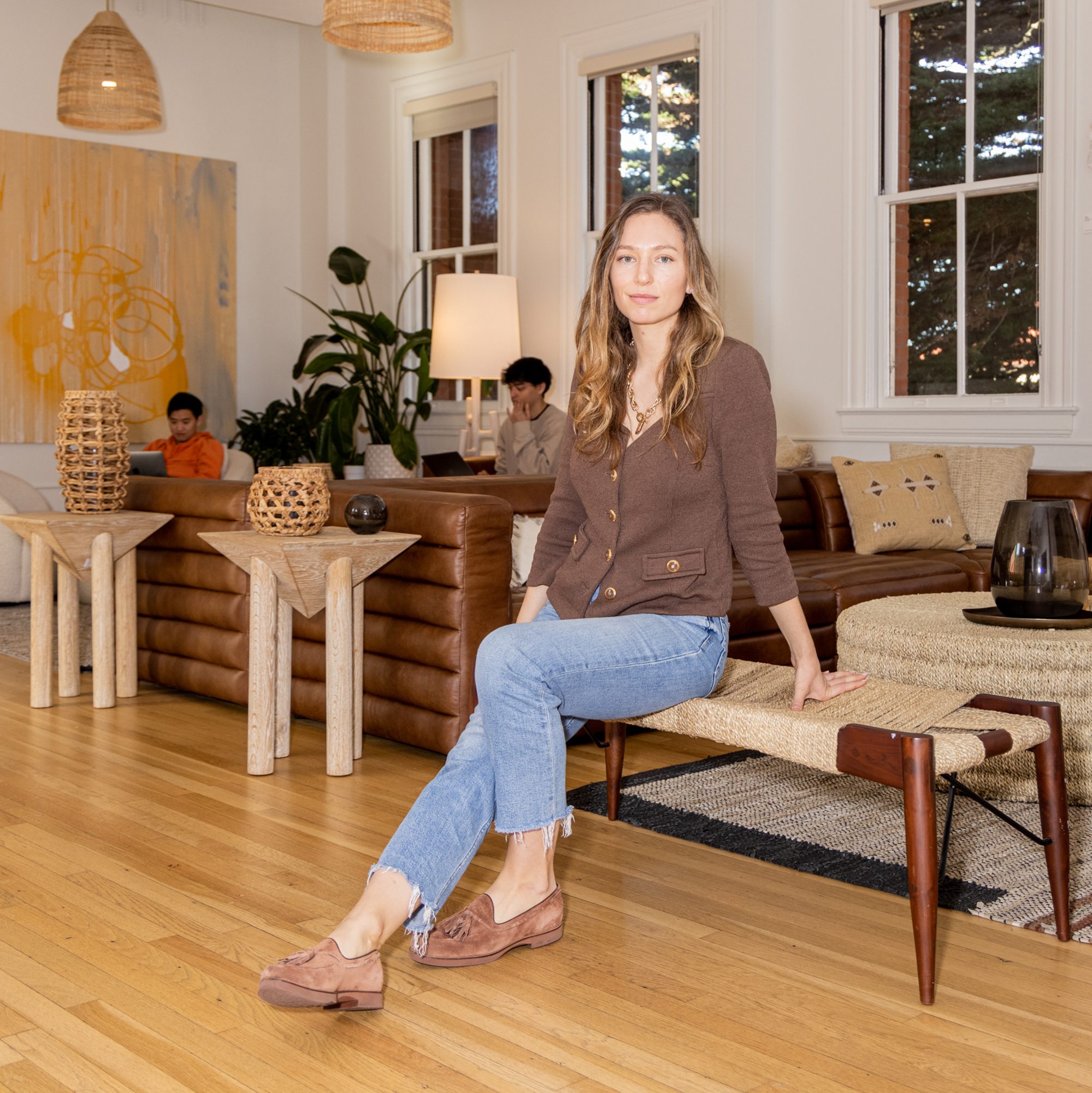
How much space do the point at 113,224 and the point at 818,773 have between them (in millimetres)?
6004

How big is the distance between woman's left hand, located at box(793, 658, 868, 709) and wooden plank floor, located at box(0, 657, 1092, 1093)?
16.1 inches

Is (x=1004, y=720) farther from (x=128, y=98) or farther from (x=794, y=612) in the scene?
(x=128, y=98)

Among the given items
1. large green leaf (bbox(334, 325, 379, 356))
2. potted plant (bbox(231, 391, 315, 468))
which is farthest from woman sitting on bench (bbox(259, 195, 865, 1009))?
potted plant (bbox(231, 391, 315, 468))

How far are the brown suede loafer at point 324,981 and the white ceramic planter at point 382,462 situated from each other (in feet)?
18.2

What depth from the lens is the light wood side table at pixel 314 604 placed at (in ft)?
11.0

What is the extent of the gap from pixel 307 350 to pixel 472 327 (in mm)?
1578

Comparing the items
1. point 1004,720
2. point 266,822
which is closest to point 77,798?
point 266,822

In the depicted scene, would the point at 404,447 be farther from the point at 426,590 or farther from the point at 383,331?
the point at 426,590

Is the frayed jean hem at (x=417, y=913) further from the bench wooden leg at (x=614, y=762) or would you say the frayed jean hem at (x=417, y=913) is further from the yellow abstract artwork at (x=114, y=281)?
the yellow abstract artwork at (x=114, y=281)

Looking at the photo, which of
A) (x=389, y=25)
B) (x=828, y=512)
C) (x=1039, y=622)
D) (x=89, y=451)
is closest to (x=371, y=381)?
(x=389, y=25)

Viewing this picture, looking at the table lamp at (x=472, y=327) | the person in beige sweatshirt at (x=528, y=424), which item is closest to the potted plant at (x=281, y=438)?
the table lamp at (x=472, y=327)

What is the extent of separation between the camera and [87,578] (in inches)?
163

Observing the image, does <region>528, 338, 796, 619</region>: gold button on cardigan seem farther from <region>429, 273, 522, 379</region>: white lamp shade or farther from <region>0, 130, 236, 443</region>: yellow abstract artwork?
<region>0, 130, 236, 443</region>: yellow abstract artwork

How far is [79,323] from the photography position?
299 inches
